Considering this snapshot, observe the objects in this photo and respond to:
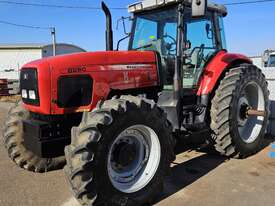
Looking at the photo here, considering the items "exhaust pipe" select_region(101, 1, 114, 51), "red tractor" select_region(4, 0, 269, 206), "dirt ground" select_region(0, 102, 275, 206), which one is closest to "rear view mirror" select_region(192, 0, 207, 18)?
"red tractor" select_region(4, 0, 269, 206)

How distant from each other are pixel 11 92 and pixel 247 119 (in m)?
14.7

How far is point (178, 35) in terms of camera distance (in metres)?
4.54

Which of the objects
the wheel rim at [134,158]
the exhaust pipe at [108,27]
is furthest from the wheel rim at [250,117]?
the exhaust pipe at [108,27]

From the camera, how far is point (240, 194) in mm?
3732

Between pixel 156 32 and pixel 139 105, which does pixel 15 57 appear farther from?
pixel 139 105

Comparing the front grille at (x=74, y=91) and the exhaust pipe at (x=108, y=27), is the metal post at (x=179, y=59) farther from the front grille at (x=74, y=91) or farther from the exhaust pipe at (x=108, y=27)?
the front grille at (x=74, y=91)

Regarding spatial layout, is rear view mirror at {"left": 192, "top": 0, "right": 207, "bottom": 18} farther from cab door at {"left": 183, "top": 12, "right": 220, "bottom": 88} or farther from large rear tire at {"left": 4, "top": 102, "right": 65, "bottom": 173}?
large rear tire at {"left": 4, "top": 102, "right": 65, "bottom": 173}

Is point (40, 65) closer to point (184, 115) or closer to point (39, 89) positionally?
point (39, 89)

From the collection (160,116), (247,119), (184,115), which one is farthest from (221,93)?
(160,116)

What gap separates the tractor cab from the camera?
4.67 m

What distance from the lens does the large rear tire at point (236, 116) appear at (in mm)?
4719

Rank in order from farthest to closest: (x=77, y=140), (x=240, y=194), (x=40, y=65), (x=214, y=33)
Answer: (x=214, y=33)
(x=240, y=194)
(x=40, y=65)
(x=77, y=140)

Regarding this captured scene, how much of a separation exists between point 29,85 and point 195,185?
7.73ft

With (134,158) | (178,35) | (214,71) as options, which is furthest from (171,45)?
(134,158)
